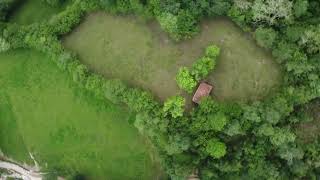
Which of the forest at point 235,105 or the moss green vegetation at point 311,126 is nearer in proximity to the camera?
the forest at point 235,105

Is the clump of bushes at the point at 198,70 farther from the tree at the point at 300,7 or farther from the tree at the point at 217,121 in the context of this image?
the tree at the point at 300,7

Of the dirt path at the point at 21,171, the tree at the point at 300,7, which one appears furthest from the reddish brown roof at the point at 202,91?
the dirt path at the point at 21,171

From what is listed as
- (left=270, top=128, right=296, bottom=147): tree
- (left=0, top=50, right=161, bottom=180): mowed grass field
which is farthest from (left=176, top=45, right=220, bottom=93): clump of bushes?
(left=270, top=128, right=296, bottom=147): tree

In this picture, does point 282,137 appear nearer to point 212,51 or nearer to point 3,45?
point 212,51

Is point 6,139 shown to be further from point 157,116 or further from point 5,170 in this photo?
point 157,116

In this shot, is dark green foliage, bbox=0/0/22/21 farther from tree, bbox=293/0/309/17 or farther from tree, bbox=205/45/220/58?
tree, bbox=293/0/309/17

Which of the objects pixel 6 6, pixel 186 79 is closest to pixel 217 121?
pixel 186 79
